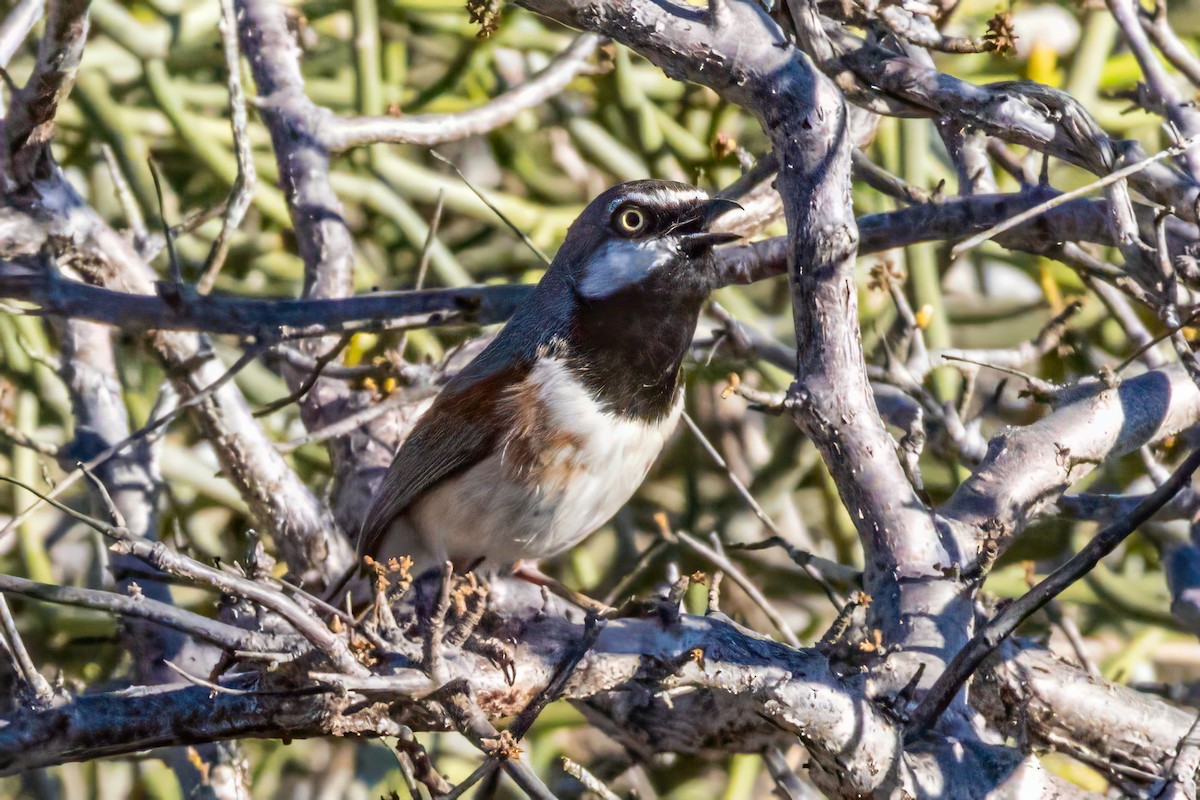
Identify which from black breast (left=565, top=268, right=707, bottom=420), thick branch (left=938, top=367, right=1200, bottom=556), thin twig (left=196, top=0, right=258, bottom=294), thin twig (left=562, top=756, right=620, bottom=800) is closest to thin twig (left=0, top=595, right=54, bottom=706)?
thin twig (left=562, top=756, right=620, bottom=800)

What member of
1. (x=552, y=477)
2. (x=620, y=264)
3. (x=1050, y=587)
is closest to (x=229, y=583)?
(x=1050, y=587)

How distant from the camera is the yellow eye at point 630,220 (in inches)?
142

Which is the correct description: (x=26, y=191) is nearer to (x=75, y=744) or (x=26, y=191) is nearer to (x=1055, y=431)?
(x=75, y=744)

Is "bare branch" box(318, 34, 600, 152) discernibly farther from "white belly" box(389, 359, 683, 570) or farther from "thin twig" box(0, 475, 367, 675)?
"thin twig" box(0, 475, 367, 675)

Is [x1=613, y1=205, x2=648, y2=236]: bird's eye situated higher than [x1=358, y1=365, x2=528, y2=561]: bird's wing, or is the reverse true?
[x1=613, y1=205, x2=648, y2=236]: bird's eye

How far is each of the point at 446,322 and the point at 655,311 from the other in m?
0.65

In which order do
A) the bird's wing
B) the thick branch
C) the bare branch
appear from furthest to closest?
the bare branch < the bird's wing < the thick branch

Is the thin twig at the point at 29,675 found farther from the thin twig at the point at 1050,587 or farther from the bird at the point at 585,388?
the thin twig at the point at 1050,587

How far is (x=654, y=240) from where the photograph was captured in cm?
358

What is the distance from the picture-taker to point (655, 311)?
3.56 meters

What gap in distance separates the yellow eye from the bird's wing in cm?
A: 49

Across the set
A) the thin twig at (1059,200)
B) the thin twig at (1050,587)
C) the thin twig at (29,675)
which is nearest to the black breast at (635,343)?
the thin twig at (1059,200)

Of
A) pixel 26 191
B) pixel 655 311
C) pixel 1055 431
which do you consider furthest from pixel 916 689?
pixel 26 191

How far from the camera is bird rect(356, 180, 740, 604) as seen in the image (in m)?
3.55
